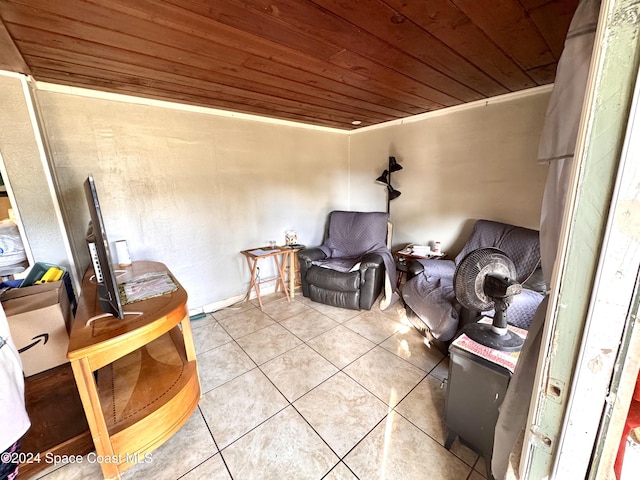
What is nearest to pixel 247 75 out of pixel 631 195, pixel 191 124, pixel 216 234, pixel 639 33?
pixel 191 124

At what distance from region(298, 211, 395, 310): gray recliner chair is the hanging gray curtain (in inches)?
69.4

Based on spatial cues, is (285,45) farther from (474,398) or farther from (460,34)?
(474,398)

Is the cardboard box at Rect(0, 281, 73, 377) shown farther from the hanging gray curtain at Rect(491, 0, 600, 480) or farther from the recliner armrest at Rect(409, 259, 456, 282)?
the recliner armrest at Rect(409, 259, 456, 282)

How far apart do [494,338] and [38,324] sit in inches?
85.4

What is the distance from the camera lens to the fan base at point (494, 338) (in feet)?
3.55

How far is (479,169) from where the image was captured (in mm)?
2516

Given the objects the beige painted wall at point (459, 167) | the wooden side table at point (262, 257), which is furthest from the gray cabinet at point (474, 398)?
the wooden side table at point (262, 257)

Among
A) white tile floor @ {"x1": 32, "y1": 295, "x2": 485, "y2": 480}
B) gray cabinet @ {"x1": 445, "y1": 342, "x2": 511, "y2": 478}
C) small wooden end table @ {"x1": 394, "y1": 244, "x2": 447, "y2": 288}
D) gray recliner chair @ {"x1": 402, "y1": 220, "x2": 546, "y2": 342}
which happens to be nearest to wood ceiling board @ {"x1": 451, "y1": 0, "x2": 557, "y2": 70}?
gray recliner chair @ {"x1": 402, "y1": 220, "x2": 546, "y2": 342}

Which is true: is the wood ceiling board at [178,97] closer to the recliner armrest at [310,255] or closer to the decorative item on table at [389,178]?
the decorative item on table at [389,178]

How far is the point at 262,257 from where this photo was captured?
259 cm

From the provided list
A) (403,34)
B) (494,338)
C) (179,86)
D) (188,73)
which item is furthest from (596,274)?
A: (179,86)

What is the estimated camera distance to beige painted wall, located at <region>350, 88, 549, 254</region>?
7.32 ft

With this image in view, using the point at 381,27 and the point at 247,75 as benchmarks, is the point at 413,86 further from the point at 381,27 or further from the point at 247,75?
the point at 247,75

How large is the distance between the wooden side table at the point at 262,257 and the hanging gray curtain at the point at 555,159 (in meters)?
2.18
